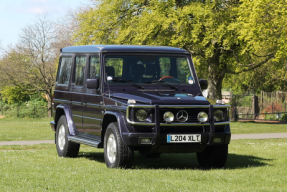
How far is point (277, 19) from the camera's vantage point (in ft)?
73.1

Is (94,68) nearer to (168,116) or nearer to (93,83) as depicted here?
(93,83)

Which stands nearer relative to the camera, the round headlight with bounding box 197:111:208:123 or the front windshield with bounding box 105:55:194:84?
the round headlight with bounding box 197:111:208:123

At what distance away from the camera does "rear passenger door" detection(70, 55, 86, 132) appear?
10.6 m

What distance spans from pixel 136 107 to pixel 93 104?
1.69 m

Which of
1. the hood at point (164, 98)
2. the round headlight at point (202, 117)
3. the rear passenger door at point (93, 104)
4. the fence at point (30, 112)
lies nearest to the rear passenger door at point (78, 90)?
the rear passenger door at point (93, 104)

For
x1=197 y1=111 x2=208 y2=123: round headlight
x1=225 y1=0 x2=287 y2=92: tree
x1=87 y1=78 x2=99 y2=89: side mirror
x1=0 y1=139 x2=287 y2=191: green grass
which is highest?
x1=225 y1=0 x2=287 y2=92: tree

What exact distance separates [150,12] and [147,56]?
2163 centimetres

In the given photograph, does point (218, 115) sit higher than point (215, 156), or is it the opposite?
point (218, 115)

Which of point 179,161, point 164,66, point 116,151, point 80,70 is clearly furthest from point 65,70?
point 116,151

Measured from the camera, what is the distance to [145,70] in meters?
9.93

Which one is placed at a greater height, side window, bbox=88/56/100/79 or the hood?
side window, bbox=88/56/100/79

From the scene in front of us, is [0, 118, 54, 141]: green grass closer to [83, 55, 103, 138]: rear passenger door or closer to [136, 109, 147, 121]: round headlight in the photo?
[83, 55, 103, 138]: rear passenger door

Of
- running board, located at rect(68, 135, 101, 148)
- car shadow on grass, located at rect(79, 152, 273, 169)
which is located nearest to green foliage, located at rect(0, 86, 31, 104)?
car shadow on grass, located at rect(79, 152, 273, 169)

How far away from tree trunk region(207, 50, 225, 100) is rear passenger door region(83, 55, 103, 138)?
68.8 ft
